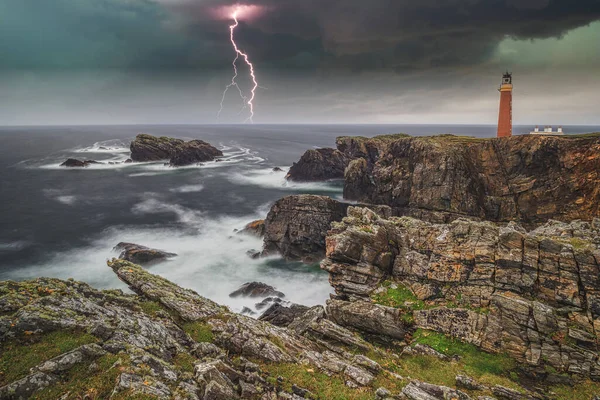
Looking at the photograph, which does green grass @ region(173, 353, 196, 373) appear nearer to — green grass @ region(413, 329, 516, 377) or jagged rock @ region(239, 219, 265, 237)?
green grass @ region(413, 329, 516, 377)

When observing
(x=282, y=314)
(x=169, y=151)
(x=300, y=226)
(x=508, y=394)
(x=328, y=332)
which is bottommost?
(x=282, y=314)

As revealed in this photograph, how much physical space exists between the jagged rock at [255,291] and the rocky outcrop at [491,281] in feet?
40.9

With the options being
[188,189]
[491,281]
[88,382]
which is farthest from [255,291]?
[188,189]

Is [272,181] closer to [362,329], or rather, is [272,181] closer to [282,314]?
[282,314]

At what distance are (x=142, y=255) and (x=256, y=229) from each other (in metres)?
19.4

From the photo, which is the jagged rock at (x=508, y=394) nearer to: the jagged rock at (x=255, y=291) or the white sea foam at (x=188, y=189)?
the jagged rock at (x=255, y=291)

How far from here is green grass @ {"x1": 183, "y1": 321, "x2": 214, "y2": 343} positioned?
1761 centimetres

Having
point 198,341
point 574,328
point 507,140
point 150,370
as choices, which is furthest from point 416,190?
point 150,370

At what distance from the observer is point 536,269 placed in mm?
22516

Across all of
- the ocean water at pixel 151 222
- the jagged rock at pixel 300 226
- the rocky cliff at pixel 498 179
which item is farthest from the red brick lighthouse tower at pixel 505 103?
the jagged rock at pixel 300 226

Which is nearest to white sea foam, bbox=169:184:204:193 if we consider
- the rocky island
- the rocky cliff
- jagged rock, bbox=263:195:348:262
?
jagged rock, bbox=263:195:348:262

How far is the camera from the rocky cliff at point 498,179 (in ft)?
156

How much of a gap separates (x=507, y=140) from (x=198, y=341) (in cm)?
6079

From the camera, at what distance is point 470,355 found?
20328mm
